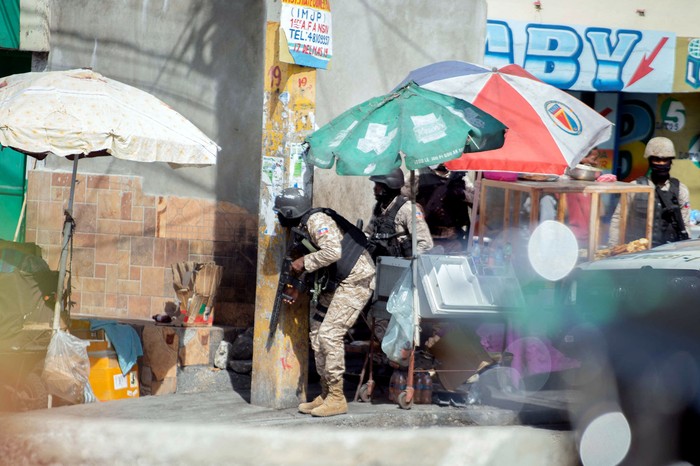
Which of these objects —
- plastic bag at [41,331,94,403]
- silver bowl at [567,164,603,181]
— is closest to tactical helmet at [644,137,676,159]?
silver bowl at [567,164,603,181]

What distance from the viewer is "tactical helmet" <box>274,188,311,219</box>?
7.57 meters

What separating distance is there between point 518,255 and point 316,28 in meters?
2.78

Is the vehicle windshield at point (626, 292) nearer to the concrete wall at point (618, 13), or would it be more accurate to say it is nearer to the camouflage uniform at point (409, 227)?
the camouflage uniform at point (409, 227)

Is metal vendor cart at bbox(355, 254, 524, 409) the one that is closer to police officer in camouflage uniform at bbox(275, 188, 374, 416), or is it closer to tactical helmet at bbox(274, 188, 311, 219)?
police officer in camouflage uniform at bbox(275, 188, 374, 416)

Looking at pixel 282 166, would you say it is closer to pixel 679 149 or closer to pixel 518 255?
pixel 518 255

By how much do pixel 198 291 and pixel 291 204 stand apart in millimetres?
1817

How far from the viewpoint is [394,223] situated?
8211mm

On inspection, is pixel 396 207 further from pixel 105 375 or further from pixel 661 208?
pixel 105 375

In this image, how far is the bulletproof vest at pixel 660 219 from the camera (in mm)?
9156

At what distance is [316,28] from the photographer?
7754 mm

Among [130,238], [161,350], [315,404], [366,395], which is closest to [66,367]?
[161,350]

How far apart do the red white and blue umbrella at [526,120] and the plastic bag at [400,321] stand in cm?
127

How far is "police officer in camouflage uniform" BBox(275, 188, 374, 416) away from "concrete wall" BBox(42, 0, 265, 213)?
2.32m

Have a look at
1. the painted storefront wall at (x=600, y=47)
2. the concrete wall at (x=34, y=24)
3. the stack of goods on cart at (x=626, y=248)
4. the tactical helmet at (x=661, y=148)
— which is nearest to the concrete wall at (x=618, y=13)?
the painted storefront wall at (x=600, y=47)
